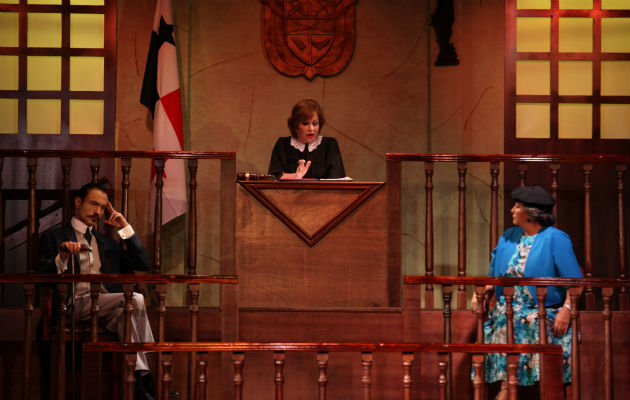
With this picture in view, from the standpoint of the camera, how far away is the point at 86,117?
6637 mm

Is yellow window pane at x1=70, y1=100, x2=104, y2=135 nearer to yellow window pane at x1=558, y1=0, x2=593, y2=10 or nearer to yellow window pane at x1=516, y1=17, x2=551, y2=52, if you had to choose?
yellow window pane at x1=516, y1=17, x2=551, y2=52

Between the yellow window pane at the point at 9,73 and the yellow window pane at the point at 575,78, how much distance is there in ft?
13.5

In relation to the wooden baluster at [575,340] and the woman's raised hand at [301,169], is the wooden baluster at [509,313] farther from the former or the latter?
the woman's raised hand at [301,169]

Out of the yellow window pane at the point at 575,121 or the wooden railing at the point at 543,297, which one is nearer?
the wooden railing at the point at 543,297

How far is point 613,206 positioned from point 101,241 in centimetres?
374

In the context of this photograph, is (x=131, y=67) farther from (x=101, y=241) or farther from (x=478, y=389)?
(x=478, y=389)

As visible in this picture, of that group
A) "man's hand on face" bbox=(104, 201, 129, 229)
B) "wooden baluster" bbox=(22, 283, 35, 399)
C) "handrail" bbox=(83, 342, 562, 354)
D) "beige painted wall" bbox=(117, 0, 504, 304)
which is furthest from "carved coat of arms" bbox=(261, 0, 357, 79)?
"handrail" bbox=(83, 342, 562, 354)

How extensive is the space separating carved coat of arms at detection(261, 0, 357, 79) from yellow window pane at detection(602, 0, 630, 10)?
6.33 feet

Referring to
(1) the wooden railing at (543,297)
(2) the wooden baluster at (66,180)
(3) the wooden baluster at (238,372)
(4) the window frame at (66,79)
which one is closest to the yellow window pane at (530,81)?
(1) the wooden railing at (543,297)

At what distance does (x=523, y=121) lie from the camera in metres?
6.64

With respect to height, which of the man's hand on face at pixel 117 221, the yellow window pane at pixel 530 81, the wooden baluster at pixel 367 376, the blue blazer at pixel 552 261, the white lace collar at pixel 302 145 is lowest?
the wooden baluster at pixel 367 376

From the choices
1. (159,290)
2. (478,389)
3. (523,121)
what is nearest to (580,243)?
(523,121)

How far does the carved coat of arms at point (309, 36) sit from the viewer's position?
6648 mm

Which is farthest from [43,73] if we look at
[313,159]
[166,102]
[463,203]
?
[463,203]
